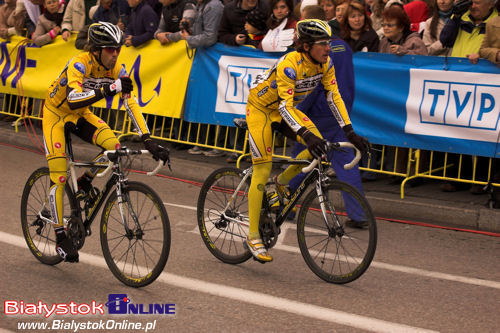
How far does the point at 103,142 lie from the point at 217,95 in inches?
184

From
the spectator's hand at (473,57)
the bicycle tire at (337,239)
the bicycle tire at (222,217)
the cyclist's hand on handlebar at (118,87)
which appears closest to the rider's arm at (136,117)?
the cyclist's hand on handlebar at (118,87)

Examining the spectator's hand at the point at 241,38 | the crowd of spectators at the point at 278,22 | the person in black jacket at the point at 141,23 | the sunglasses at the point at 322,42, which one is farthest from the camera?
the person in black jacket at the point at 141,23

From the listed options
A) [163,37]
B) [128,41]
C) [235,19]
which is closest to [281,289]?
[235,19]

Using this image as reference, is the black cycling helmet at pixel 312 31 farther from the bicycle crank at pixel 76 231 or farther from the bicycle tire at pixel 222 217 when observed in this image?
the bicycle crank at pixel 76 231

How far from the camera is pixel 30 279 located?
6441 mm

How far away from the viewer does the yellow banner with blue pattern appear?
11.8 m

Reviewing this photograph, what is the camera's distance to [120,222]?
6.25 meters

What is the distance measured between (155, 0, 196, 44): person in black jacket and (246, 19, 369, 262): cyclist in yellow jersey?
16.5 ft

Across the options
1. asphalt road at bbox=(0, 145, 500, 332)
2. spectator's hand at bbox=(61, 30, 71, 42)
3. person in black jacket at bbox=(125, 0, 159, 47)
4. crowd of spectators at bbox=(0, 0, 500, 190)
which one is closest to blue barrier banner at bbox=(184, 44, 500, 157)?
crowd of spectators at bbox=(0, 0, 500, 190)

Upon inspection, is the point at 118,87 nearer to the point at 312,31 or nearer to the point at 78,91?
the point at 78,91

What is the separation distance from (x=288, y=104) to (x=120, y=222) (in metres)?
1.64

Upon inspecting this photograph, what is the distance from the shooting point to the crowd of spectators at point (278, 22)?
9406 millimetres

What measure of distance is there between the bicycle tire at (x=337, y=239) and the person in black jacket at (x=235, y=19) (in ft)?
16.3

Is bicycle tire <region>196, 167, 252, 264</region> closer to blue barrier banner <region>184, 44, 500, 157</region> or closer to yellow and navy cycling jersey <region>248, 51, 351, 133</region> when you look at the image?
yellow and navy cycling jersey <region>248, 51, 351, 133</region>
